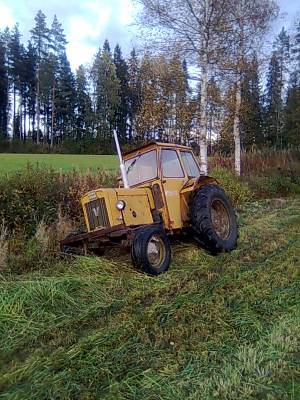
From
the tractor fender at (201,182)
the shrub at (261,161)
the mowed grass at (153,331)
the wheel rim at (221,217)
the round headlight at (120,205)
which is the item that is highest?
the shrub at (261,161)

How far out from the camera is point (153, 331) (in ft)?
12.1

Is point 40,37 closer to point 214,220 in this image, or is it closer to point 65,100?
point 65,100

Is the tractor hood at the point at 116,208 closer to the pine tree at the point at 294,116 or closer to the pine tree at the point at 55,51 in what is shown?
the pine tree at the point at 294,116

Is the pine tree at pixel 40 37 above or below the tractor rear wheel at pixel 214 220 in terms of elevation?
above

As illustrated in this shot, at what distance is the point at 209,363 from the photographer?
120 inches

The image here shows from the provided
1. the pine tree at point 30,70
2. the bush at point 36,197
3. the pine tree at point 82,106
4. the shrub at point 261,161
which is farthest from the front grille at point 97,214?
the pine tree at point 30,70

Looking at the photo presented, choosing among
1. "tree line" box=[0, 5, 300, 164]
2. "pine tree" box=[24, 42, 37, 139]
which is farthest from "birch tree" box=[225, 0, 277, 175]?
"pine tree" box=[24, 42, 37, 139]

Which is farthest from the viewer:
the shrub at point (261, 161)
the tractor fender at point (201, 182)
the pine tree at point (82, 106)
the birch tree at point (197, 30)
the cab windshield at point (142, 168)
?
the pine tree at point (82, 106)

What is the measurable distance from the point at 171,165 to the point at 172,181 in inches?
14.7

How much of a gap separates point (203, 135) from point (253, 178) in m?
4.75

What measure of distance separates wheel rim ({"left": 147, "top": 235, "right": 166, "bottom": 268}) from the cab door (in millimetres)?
561

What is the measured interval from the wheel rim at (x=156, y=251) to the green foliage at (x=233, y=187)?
343 inches

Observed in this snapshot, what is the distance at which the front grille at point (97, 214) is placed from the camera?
5.80m

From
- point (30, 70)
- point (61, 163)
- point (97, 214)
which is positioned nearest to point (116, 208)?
point (97, 214)
